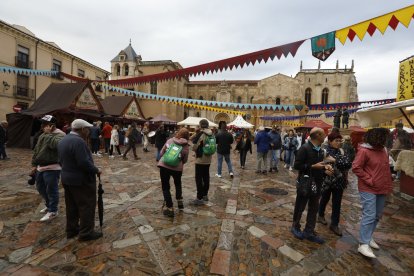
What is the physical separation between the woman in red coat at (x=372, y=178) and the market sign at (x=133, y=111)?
61.4 feet

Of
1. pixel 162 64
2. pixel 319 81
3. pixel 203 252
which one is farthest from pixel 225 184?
pixel 319 81

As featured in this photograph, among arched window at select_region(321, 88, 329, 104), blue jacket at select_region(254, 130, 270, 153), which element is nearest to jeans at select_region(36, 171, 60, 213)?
blue jacket at select_region(254, 130, 270, 153)

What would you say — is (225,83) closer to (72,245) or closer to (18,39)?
(18,39)

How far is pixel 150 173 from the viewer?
7195 millimetres

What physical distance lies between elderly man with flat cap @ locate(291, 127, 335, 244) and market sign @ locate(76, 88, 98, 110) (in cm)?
1346

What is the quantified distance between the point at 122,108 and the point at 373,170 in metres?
18.8

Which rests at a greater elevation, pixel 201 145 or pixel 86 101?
pixel 86 101

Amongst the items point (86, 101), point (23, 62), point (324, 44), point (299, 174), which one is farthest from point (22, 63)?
point (299, 174)

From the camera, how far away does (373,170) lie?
9.39ft

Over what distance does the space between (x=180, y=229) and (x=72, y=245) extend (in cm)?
146

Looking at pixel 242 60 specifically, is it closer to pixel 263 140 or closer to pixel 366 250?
pixel 366 250

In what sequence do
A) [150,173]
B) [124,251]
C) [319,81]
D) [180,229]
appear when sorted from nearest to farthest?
[124,251] < [180,229] < [150,173] < [319,81]

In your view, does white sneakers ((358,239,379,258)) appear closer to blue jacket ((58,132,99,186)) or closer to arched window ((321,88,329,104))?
blue jacket ((58,132,99,186))

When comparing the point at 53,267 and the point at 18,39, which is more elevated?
the point at 18,39
